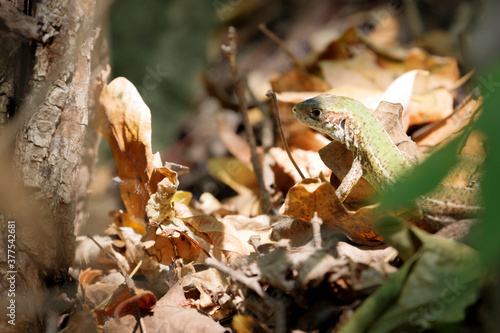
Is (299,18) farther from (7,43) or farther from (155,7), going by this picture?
(7,43)

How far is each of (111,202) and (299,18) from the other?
418 centimetres

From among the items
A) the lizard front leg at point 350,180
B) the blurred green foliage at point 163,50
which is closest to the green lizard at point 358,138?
the lizard front leg at point 350,180

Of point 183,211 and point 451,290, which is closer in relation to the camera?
point 451,290

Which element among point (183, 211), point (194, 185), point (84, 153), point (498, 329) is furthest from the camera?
point (194, 185)

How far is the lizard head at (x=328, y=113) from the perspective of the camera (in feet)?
9.45

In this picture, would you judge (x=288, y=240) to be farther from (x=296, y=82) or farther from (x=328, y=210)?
(x=296, y=82)

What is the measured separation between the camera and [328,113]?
9.61 ft

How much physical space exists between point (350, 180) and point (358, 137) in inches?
13.0

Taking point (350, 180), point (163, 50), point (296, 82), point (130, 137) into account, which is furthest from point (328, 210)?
point (163, 50)

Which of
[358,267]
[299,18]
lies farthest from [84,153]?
[299,18]

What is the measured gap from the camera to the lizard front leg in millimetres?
2543

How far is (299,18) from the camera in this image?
6285 mm

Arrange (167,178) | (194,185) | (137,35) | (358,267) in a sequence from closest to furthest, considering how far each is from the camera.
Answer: (358,267), (167,178), (194,185), (137,35)

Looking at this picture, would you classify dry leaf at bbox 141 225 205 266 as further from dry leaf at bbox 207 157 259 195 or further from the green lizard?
dry leaf at bbox 207 157 259 195
